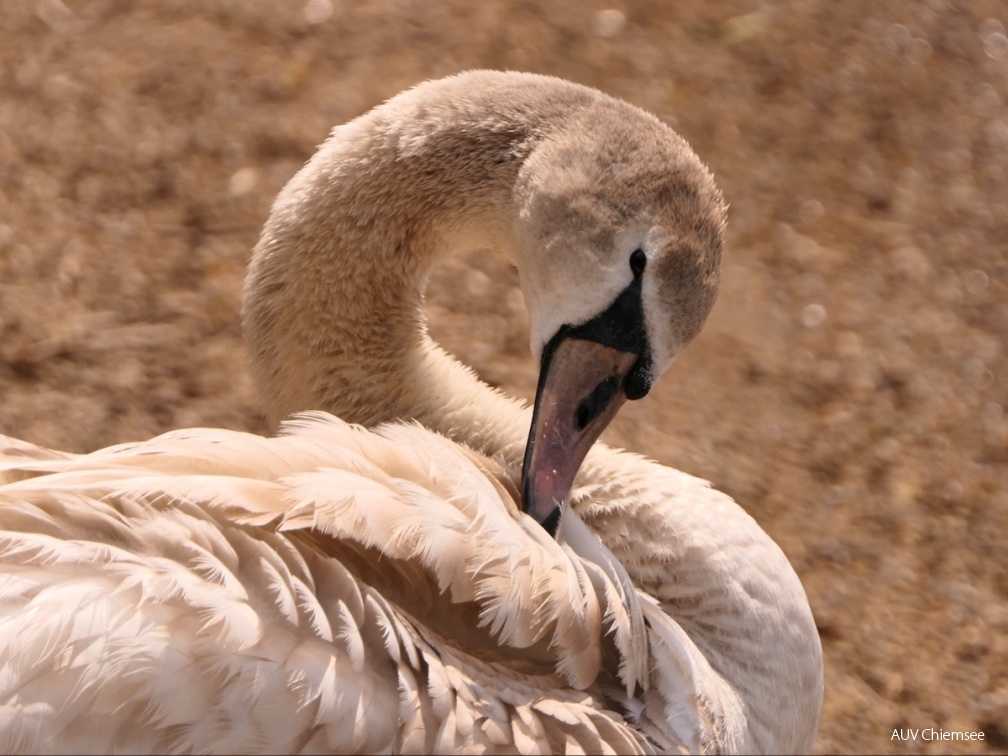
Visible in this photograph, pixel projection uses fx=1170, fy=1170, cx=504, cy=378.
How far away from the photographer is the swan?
166cm

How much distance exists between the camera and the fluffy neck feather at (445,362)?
2.20 metres

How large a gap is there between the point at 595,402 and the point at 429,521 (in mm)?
391

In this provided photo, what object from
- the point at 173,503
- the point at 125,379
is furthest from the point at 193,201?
the point at 173,503

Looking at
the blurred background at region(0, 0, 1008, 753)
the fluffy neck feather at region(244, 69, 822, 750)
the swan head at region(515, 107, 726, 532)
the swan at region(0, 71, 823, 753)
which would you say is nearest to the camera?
the swan at region(0, 71, 823, 753)

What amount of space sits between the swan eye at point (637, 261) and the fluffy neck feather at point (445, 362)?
0.29 metres

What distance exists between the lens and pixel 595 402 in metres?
2.07

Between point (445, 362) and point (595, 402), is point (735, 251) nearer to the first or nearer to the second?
point (445, 362)

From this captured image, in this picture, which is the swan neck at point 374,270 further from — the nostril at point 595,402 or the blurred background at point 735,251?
the blurred background at point 735,251

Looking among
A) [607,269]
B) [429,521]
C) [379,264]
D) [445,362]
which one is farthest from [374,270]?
[429,521]

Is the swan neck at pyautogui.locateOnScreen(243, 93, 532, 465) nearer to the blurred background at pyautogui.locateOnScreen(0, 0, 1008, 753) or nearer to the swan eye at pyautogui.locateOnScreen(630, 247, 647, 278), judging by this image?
the swan eye at pyautogui.locateOnScreen(630, 247, 647, 278)

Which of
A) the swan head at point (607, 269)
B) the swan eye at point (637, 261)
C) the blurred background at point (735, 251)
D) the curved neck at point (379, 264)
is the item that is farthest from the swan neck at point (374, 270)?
the blurred background at point (735, 251)

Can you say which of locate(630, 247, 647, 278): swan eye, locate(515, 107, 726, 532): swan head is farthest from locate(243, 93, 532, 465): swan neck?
locate(630, 247, 647, 278): swan eye

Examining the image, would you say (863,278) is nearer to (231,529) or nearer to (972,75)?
(972,75)

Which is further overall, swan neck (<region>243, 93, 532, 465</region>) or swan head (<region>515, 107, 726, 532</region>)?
swan neck (<region>243, 93, 532, 465</region>)
